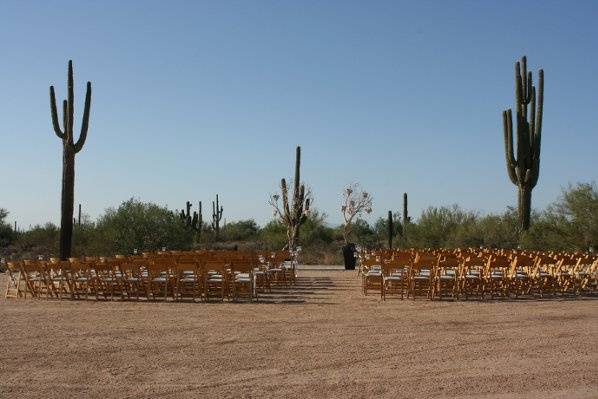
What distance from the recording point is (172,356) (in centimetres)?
793

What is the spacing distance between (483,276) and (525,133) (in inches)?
461

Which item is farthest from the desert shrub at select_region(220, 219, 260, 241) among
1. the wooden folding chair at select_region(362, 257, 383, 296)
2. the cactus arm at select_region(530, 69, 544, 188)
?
the wooden folding chair at select_region(362, 257, 383, 296)

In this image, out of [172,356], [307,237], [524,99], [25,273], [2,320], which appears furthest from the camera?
[307,237]

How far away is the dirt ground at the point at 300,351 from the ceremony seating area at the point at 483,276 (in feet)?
3.81

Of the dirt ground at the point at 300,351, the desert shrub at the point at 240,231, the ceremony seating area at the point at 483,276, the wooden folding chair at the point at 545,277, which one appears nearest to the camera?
the dirt ground at the point at 300,351

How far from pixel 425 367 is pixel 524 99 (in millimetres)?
19325

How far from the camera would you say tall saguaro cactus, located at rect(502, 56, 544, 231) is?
24.6 meters

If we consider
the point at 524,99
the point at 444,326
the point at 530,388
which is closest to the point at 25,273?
the point at 444,326

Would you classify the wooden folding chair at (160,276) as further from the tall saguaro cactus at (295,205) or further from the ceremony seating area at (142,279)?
the tall saguaro cactus at (295,205)

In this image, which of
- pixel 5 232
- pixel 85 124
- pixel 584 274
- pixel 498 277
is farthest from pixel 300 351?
pixel 5 232

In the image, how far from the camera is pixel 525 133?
24688 mm

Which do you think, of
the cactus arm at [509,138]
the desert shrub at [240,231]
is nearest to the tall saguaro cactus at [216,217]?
the desert shrub at [240,231]

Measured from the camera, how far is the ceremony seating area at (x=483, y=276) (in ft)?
45.8

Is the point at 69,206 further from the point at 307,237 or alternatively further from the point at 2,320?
the point at 307,237
